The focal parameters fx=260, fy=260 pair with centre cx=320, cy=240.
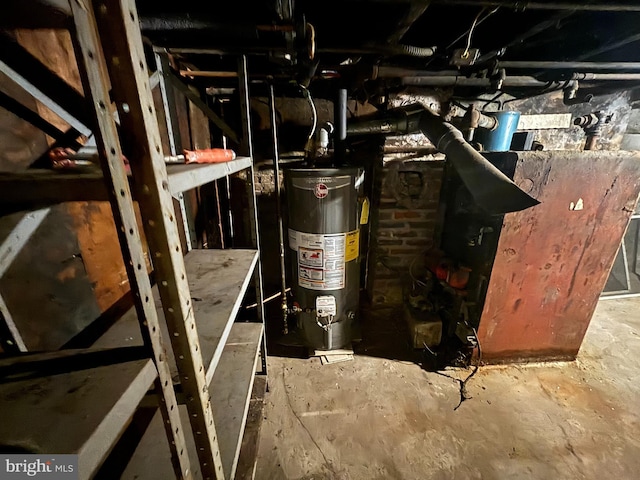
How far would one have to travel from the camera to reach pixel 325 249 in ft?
5.36

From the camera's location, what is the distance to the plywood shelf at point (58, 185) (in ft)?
1.49

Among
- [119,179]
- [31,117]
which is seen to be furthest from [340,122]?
[119,179]

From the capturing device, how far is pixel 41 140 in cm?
62

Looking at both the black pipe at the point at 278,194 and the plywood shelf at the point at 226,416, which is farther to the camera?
the black pipe at the point at 278,194

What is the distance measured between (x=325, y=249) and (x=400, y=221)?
0.75 m

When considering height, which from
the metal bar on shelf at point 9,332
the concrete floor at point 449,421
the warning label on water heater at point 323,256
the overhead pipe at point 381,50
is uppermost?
the overhead pipe at point 381,50

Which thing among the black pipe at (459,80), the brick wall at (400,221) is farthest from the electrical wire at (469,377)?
the black pipe at (459,80)

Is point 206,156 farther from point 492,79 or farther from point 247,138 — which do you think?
point 492,79

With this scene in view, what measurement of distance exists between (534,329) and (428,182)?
1192 millimetres

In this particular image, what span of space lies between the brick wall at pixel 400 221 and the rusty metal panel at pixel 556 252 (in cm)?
65

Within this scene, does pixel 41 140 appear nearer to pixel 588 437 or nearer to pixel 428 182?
pixel 428 182

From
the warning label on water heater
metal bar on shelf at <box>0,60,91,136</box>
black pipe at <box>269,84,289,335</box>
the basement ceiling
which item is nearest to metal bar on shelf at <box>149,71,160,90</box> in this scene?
the basement ceiling

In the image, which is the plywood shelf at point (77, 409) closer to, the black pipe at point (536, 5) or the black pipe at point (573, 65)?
the black pipe at point (536, 5)

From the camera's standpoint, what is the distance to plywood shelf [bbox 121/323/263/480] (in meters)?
0.72
